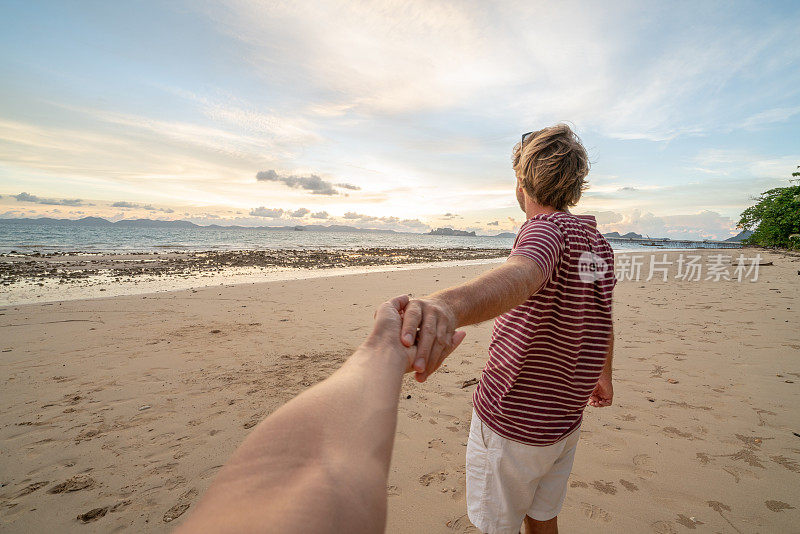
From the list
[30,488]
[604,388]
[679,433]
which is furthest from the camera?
[679,433]

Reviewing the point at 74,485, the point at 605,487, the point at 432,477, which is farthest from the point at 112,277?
the point at 605,487

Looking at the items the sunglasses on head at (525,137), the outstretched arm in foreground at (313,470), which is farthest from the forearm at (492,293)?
the sunglasses on head at (525,137)

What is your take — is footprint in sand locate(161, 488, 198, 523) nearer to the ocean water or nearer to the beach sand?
the beach sand

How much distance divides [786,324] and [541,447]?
1034 cm

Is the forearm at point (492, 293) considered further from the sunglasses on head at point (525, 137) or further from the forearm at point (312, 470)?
the sunglasses on head at point (525, 137)

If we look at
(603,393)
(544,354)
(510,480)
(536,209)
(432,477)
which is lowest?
(432,477)

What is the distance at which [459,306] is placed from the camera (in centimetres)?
121

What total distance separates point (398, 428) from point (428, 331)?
12.3 feet

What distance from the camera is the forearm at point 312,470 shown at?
1.94ft

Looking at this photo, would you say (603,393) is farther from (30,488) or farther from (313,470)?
(30,488)

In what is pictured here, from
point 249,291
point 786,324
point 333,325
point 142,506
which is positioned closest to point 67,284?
point 249,291

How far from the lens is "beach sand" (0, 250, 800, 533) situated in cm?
304

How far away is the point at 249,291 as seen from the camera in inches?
486

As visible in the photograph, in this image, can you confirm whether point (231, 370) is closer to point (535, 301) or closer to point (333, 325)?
point (333, 325)
